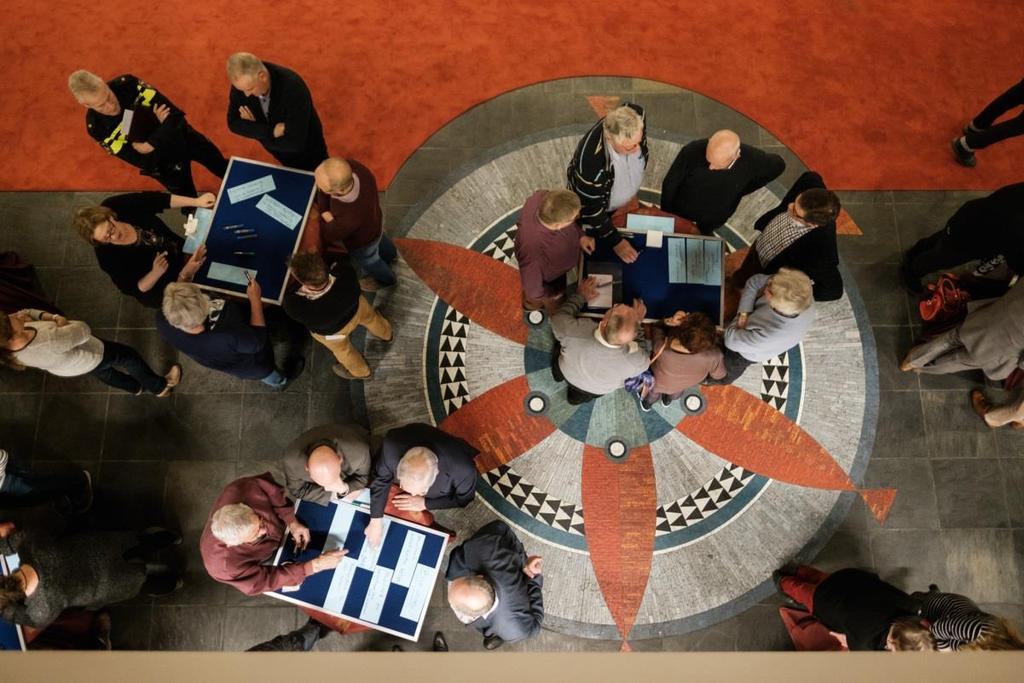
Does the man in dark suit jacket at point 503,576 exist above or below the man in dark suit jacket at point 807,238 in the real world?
below

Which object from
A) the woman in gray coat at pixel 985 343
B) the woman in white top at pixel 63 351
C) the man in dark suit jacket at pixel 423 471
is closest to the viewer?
the man in dark suit jacket at pixel 423 471

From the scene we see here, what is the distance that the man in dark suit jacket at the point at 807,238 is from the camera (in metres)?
3.66

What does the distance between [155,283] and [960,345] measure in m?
6.10

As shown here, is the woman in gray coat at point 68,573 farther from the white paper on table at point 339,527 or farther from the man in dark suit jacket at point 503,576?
the man in dark suit jacket at point 503,576

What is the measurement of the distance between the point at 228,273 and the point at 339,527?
76.7 inches

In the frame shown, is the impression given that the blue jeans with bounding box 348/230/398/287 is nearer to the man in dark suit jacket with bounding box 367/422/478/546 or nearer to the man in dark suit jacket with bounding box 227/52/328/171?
the man in dark suit jacket with bounding box 227/52/328/171

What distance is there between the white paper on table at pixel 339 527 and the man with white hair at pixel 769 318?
2.86 m

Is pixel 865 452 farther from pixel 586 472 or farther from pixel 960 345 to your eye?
pixel 586 472

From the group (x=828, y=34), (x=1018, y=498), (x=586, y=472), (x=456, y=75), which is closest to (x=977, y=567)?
(x=1018, y=498)

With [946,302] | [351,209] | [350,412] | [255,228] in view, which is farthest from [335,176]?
[946,302]

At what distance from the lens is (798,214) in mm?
3762

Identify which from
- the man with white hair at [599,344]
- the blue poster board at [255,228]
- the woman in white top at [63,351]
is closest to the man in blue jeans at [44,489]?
the woman in white top at [63,351]

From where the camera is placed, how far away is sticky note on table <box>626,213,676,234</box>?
14.6 ft

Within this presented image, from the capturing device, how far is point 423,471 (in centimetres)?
339
